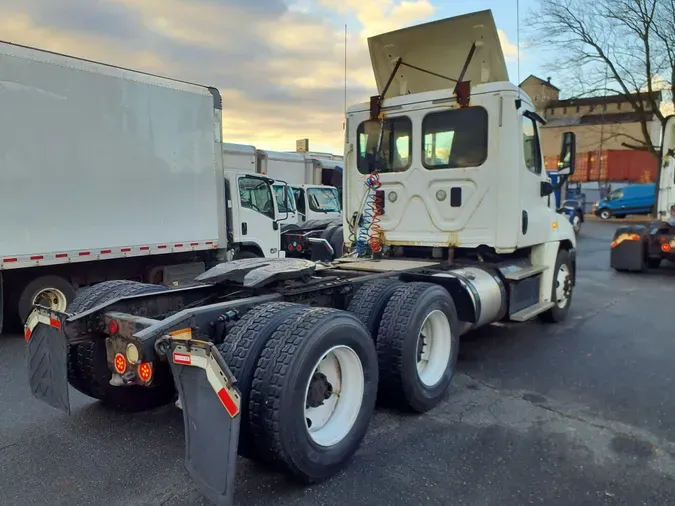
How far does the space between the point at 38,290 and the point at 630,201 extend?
31.7 metres

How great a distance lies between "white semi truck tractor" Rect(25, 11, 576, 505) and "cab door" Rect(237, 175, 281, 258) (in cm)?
370

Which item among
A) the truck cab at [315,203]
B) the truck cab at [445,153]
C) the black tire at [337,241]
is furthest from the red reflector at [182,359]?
the truck cab at [315,203]

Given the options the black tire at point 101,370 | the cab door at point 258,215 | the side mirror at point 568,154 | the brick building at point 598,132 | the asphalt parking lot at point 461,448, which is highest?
the brick building at point 598,132

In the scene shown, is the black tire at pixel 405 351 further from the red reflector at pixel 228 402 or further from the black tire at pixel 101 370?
the red reflector at pixel 228 402

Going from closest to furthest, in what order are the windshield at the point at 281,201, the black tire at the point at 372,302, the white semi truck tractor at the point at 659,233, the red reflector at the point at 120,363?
1. the red reflector at the point at 120,363
2. the black tire at the point at 372,302
3. the white semi truck tractor at the point at 659,233
4. the windshield at the point at 281,201

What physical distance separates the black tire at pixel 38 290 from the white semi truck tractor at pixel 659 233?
35.9 ft

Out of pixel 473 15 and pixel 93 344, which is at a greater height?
pixel 473 15

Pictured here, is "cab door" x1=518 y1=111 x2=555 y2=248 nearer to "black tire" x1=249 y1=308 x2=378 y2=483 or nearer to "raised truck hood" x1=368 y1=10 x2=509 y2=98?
"raised truck hood" x1=368 y1=10 x2=509 y2=98

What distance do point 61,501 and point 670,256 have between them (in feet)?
38.8

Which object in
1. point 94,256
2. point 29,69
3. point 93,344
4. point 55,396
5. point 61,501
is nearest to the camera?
point 61,501

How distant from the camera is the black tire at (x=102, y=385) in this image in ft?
11.9

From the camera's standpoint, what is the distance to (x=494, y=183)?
548cm

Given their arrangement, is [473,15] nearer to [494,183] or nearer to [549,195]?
[494,183]

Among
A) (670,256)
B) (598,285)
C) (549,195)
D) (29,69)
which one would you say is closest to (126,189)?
(29,69)
